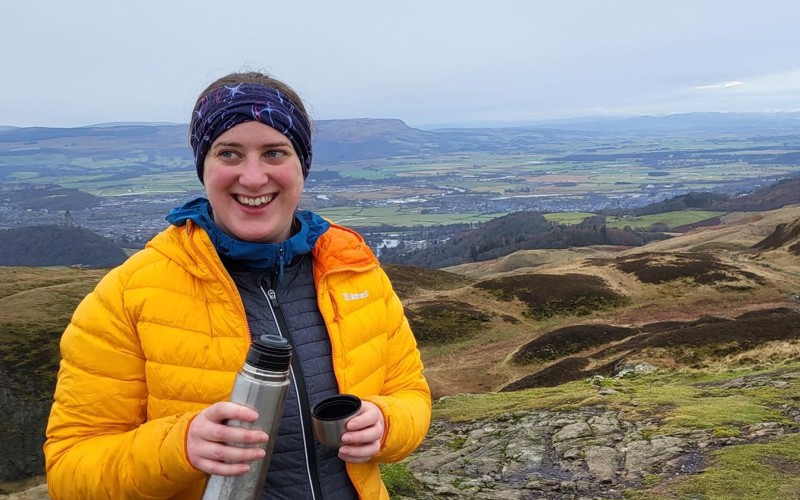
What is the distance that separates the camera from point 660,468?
1124 centimetres

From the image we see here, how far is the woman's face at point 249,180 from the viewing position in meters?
3.56

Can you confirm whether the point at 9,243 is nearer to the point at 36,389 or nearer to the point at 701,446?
the point at 36,389

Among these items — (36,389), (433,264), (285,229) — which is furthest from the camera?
(433,264)

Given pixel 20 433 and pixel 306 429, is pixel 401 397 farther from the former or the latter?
pixel 20 433

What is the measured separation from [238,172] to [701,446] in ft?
40.4

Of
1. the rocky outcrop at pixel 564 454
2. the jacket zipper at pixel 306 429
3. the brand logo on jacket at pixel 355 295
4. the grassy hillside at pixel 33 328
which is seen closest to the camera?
the jacket zipper at pixel 306 429

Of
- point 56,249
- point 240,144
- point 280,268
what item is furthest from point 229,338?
point 56,249

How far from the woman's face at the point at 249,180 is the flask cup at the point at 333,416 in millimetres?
1159

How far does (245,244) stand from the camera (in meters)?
3.56

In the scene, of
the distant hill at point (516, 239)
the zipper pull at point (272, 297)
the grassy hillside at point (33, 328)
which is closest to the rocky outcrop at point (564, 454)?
the zipper pull at point (272, 297)

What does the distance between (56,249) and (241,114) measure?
587ft

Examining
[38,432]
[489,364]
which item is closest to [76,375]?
[38,432]

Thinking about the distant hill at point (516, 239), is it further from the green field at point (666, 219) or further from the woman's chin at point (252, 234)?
the woman's chin at point (252, 234)

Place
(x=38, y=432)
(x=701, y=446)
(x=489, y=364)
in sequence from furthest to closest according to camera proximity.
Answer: (x=489, y=364) < (x=38, y=432) < (x=701, y=446)
